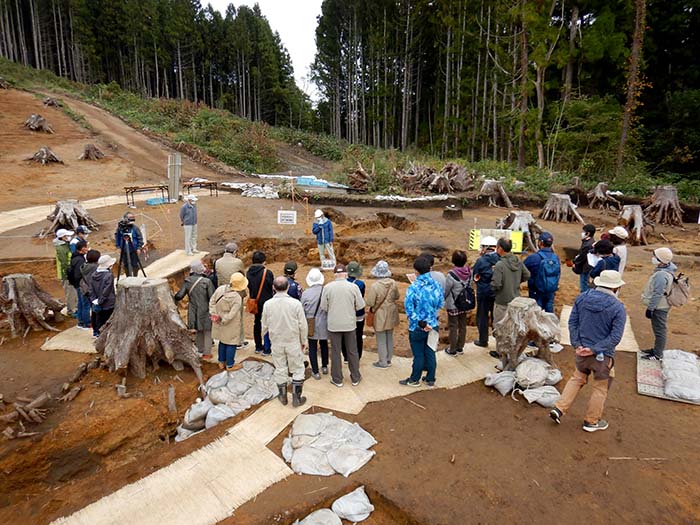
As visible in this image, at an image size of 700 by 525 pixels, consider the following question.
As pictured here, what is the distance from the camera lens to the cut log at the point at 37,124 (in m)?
26.8

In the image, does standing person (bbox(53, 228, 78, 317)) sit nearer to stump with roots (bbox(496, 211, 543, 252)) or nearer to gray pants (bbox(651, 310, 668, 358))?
gray pants (bbox(651, 310, 668, 358))

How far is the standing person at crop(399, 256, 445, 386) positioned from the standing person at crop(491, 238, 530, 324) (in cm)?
113

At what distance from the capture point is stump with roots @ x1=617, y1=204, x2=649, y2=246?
13539 millimetres

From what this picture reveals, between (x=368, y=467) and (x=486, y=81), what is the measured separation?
117 feet

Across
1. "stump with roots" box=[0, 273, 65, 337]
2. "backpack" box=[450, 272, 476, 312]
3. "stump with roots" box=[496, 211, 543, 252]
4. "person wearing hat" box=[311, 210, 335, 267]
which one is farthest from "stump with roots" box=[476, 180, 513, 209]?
"stump with roots" box=[0, 273, 65, 337]

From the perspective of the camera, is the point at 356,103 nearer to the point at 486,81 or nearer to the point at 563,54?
the point at 486,81

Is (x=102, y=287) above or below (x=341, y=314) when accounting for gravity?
above

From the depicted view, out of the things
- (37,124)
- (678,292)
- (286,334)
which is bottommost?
(286,334)

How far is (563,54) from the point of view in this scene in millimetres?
24406

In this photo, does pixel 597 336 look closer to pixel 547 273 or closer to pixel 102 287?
pixel 547 273

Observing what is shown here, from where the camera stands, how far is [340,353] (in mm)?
5406

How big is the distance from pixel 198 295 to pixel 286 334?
1766mm

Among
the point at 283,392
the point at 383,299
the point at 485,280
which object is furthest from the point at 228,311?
the point at 485,280

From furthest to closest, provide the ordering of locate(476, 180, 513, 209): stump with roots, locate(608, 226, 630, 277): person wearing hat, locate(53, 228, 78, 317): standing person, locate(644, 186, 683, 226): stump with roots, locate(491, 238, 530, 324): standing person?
locate(476, 180, 513, 209): stump with roots < locate(644, 186, 683, 226): stump with roots < locate(53, 228, 78, 317): standing person < locate(608, 226, 630, 277): person wearing hat < locate(491, 238, 530, 324): standing person
